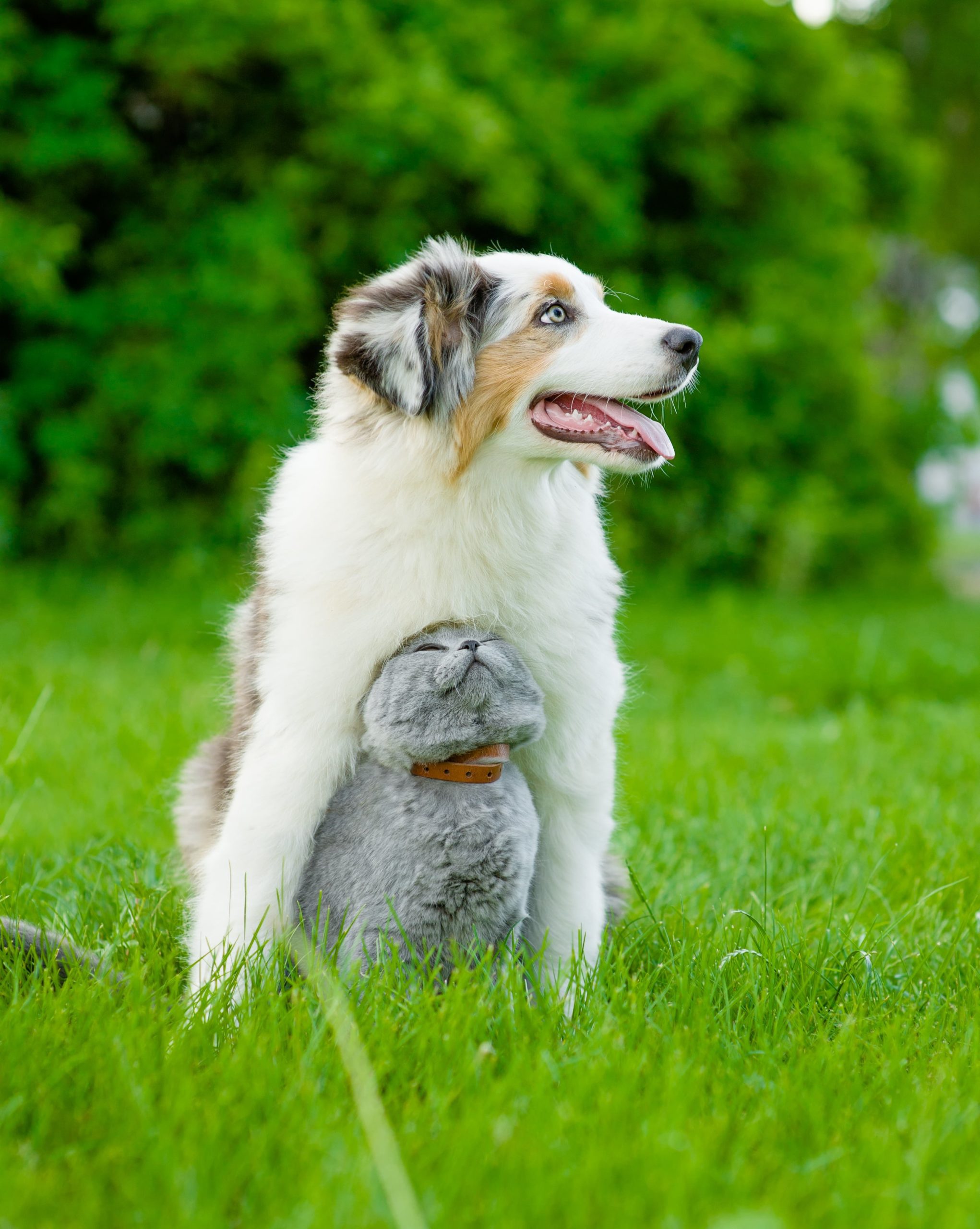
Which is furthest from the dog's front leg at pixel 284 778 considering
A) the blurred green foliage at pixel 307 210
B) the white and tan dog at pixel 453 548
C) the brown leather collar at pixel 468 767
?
the blurred green foliage at pixel 307 210

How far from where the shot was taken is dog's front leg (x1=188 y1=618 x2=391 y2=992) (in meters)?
2.49

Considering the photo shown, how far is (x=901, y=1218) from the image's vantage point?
5.69 feet

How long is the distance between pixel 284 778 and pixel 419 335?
979 mm

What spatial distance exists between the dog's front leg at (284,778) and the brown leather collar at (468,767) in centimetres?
19

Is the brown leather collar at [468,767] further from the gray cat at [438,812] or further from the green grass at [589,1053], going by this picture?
the green grass at [589,1053]

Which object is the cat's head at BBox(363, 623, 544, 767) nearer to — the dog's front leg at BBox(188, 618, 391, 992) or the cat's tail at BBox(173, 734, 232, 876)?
the dog's front leg at BBox(188, 618, 391, 992)

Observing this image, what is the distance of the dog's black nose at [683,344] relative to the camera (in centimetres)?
268

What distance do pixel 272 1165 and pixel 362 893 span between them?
69cm

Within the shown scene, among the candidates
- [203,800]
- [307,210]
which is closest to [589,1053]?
[203,800]

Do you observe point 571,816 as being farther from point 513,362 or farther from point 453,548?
point 513,362

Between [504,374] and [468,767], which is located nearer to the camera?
[468,767]

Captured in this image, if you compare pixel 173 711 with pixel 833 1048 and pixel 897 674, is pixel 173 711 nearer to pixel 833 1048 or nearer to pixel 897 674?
pixel 833 1048

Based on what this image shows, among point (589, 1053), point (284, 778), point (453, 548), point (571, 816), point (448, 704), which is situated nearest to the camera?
point (589, 1053)

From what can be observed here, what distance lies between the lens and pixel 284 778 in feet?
8.21
